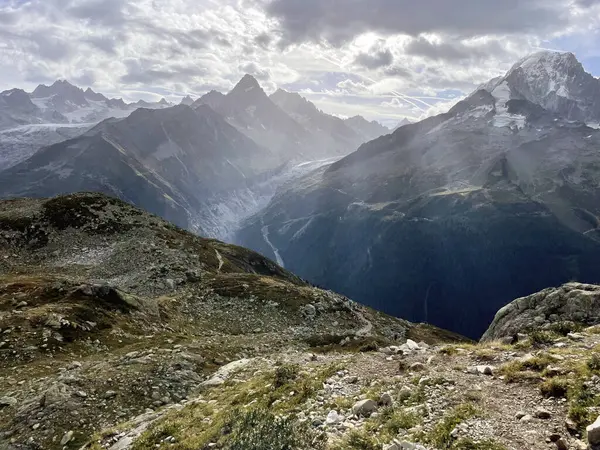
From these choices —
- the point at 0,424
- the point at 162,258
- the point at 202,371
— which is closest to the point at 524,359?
the point at 202,371

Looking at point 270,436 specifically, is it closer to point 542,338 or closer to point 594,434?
point 594,434

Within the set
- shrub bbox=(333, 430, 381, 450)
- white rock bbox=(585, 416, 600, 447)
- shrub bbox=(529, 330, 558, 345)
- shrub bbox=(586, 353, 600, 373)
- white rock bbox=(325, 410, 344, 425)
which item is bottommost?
white rock bbox=(325, 410, 344, 425)

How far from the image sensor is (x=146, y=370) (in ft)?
82.9

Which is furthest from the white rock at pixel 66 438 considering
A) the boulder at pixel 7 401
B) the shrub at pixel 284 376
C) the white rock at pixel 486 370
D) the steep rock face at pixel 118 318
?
the white rock at pixel 486 370

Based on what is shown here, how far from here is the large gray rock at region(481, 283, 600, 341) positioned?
1171 inches

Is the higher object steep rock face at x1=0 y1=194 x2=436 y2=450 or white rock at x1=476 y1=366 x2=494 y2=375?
white rock at x1=476 y1=366 x2=494 y2=375

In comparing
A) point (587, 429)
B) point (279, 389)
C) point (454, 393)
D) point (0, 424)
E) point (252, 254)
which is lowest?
point (252, 254)

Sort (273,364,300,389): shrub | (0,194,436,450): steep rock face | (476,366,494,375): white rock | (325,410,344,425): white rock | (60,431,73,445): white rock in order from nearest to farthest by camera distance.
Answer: (325,410,344,425): white rock → (60,431,73,445): white rock → (476,366,494,375): white rock → (273,364,300,389): shrub → (0,194,436,450): steep rock face

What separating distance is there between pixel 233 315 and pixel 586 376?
124 ft

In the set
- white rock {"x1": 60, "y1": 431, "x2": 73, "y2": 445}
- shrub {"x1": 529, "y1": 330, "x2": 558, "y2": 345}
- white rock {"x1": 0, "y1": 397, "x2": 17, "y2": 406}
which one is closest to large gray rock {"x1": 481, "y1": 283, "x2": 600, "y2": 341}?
shrub {"x1": 529, "y1": 330, "x2": 558, "y2": 345}

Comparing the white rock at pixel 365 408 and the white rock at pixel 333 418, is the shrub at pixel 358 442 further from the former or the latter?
the white rock at pixel 365 408

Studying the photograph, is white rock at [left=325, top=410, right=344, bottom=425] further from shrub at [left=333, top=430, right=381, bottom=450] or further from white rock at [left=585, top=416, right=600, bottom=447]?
white rock at [left=585, top=416, right=600, bottom=447]

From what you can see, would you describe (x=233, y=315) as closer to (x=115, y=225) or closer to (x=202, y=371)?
(x=202, y=371)

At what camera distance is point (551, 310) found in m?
32.3
